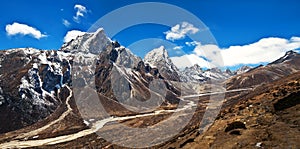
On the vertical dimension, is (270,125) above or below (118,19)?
below

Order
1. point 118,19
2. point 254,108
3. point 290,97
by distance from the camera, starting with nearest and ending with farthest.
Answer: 1. point 118,19
2. point 290,97
3. point 254,108

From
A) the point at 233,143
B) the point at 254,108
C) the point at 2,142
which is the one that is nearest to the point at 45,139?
the point at 2,142

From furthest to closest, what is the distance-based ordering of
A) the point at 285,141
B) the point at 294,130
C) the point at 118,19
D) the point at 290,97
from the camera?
the point at 290,97, the point at 118,19, the point at 294,130, the point at 285,141

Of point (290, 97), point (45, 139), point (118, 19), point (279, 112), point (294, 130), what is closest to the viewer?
point (294, 130)

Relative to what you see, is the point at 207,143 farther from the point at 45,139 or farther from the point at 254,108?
the point at 45,139

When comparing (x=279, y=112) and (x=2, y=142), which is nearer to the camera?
(x=279, y=112)

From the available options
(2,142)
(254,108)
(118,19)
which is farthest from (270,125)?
(2,142)

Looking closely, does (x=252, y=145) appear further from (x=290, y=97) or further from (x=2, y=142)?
(x=2, y=142)

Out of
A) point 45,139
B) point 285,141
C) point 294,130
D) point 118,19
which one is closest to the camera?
point 285,141

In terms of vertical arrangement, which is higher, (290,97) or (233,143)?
(290,97)
